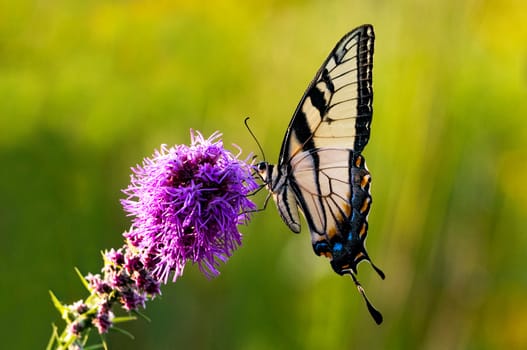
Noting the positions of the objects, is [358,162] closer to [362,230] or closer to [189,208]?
[362,230]

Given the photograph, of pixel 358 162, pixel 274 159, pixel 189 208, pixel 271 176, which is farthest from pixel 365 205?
pixel 274 159

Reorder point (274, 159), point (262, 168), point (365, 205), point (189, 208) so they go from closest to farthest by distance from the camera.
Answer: point (189, 208) < point (262, 168) < point (365, 205) < point (274, 159)

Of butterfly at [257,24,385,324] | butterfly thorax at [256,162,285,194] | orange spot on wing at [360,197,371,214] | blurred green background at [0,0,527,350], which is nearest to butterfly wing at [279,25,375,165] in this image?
butterfly at [257,24,385,324]

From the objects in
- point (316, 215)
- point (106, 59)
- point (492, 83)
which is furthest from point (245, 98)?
point (316, 215)

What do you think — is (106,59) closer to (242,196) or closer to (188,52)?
(188,52)

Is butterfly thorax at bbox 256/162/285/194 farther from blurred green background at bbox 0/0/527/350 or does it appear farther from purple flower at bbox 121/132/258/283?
blurred green background at bbox 0/0/527/350

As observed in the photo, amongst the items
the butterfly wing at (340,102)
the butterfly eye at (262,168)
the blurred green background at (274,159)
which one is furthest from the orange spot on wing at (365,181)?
the blurred green background at (274,159)

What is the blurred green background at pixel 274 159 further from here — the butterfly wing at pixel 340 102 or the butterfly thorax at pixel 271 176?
the butterfly wing at pixel 340 102
